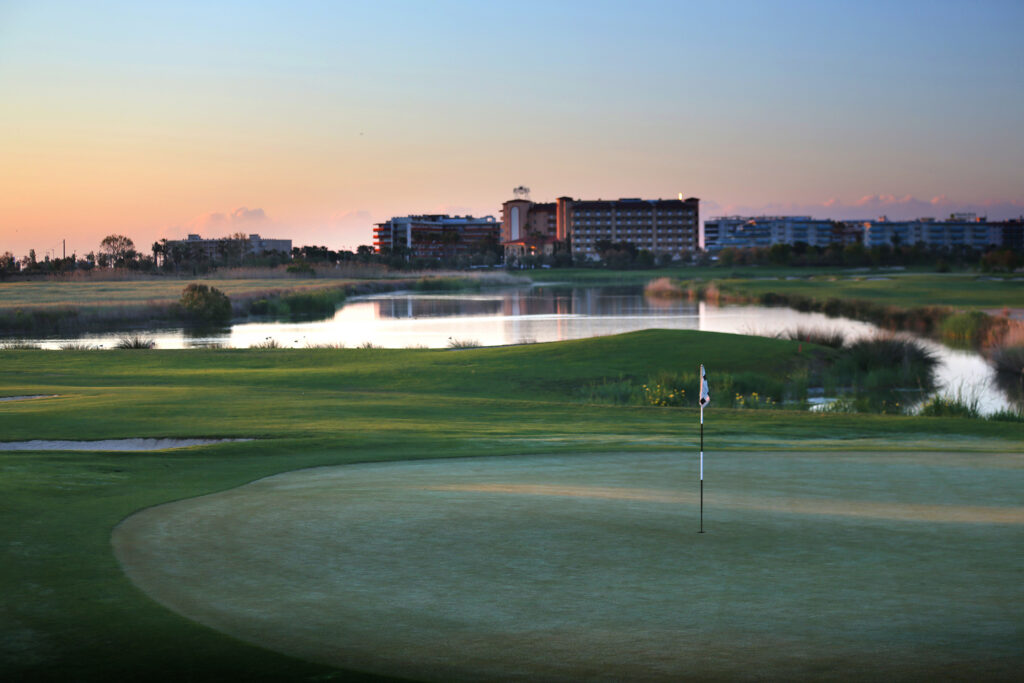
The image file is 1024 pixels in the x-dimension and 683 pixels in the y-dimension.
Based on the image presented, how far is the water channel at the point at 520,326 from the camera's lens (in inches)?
1606

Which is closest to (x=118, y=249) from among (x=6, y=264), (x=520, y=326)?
(x=6, y=264)

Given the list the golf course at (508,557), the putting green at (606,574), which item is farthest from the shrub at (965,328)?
the putting green at (606,574)

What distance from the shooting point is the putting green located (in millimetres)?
5387

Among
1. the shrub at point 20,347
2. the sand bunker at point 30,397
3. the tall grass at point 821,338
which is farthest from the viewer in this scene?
the tall grass at point 821,338

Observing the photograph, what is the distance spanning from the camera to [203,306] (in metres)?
61.0

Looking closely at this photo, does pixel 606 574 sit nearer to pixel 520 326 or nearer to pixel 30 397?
pixel 30 397

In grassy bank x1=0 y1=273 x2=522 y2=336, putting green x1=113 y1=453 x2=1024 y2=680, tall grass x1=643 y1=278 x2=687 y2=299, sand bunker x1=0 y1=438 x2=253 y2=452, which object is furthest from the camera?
tall grass x1=643 y1=278 x2=687 y2=299

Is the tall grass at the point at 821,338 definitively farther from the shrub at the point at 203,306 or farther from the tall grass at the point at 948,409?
the shrub at the point at 203,306

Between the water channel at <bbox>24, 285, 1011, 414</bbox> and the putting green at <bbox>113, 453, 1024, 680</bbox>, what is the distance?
61.9ft

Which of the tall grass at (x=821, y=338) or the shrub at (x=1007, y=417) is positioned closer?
the shrub at (x=1007, y=417)

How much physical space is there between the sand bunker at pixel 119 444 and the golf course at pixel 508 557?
28 centimetres

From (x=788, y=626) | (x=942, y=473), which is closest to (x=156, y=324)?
(x=942, y=473)

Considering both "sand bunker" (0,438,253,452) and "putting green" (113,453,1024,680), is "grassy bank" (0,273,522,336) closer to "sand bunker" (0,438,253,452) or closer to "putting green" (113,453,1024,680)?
"sand bunker" (0,438,253,452)

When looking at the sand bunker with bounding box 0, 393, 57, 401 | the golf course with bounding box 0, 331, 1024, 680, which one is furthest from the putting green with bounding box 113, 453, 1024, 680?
the sand bunker with bounding box 0, 393, 57, 401
